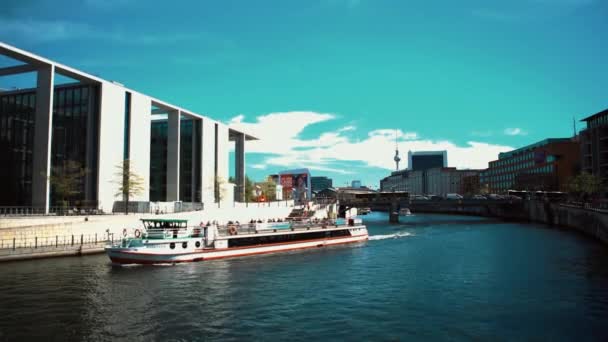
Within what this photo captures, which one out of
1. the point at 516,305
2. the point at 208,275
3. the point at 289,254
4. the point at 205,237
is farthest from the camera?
the point at 289,254

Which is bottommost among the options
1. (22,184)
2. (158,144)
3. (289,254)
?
(289,254)

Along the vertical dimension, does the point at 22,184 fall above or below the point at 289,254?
above

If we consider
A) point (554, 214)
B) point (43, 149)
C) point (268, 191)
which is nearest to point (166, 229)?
point (43, 149)

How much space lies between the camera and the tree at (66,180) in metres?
56.3

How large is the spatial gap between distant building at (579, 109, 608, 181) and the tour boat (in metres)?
104

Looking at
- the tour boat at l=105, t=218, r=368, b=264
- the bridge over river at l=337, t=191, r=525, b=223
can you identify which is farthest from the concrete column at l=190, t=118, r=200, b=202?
the bridge over river at l=337, t=191, r=525, b=223

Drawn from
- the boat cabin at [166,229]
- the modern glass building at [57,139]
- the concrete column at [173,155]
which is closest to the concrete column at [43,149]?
the modern glass building at [57,139]

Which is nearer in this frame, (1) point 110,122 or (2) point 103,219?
(2) point 103,219

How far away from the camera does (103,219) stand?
178 ft

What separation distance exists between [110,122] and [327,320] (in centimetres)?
5627

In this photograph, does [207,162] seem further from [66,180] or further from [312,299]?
[312,299]

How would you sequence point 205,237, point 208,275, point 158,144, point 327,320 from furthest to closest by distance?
point 158,144
point 205,237
point 208,275
point 327,320

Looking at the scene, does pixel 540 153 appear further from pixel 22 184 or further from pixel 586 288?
pixel 22 184

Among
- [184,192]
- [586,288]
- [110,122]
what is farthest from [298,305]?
[184,192]
